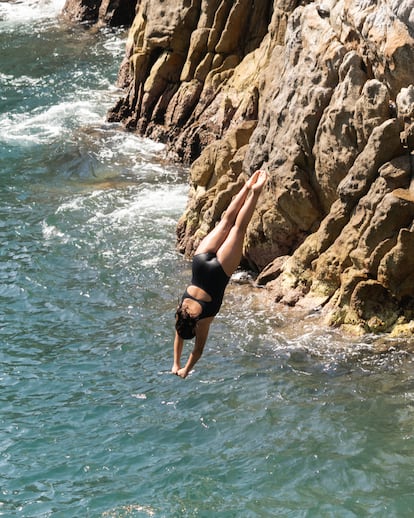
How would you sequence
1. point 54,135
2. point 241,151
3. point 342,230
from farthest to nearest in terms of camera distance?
point 54,135, point 241,151, point 342,230

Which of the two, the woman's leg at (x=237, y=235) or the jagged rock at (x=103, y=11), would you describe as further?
the jagged rock at (x=103, y=11)

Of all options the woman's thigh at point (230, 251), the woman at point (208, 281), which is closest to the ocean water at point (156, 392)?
the woman at point (208, 281)

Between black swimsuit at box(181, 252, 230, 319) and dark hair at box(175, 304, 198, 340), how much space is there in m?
0.22

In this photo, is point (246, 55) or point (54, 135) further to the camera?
point (54, 135)

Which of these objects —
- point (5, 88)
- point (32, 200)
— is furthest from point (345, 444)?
point (5, 88)

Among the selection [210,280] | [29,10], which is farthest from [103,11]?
[210,280]

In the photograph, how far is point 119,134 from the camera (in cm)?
3027

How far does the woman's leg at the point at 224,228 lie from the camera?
13.4m

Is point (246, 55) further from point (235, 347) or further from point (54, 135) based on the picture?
point (235, 347)

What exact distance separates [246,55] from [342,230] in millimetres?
11046

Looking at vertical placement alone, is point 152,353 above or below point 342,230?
below

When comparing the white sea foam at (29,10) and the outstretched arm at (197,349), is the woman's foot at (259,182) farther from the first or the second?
the white sea foam at (29,10)

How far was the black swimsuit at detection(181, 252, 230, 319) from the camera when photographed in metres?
13.0

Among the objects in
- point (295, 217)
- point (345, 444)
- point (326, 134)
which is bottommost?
point (345, 444)
